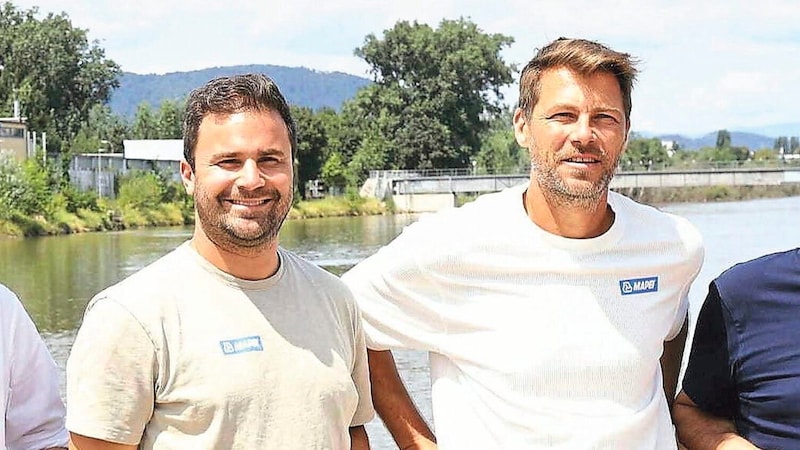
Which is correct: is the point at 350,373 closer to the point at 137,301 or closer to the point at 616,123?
the point at 137,301

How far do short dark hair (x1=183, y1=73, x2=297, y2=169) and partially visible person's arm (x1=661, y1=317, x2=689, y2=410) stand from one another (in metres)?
1.33

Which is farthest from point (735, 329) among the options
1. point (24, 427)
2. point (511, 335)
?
point (24, 427)

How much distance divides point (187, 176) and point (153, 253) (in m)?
29.0

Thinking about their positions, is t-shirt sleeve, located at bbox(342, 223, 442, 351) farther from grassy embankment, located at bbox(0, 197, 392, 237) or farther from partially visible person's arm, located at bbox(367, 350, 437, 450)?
grassy embankment, located at bbox(0, 197, 392, 237)

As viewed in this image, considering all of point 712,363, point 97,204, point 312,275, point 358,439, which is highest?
point 312,275

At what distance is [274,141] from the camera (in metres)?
2.82

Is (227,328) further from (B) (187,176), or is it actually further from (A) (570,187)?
(A) (570,187)

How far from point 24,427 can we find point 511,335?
1.30m

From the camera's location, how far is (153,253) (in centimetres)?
3122

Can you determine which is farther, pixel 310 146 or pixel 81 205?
pixel 310 146

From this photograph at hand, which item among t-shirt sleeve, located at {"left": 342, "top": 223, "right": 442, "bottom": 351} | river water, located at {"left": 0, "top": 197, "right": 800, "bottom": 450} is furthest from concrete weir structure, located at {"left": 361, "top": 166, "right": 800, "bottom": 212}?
t-shirt sleeve, located at {"left": 342, "top": 223, "right": 442, "bottom": 351}

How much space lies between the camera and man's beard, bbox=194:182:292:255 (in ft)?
9.16

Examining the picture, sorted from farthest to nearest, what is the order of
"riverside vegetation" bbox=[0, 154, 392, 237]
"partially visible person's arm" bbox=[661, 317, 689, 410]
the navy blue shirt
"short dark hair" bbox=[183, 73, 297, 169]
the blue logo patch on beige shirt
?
"riverside vegetation" bbox=[0, 154, 392, 237] → "partially visible person's arm" bbox=[661, 317, 689, 410] → the navy blue shirt → "short dark hair" bbox=[183, 73, 297, 169] → the blue logo patch on beige shirt

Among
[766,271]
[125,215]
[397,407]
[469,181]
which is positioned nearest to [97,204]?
[125,215]
